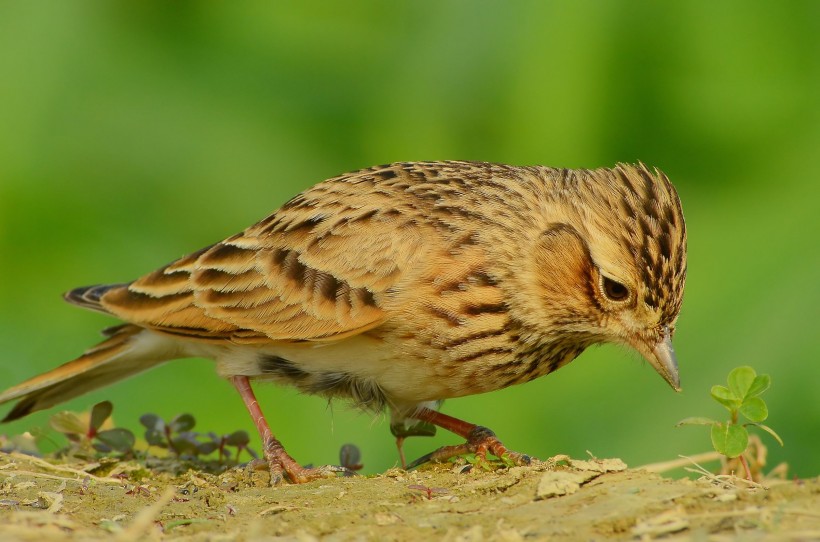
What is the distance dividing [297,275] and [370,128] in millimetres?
3034

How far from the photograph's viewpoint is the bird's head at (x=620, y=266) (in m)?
4.91

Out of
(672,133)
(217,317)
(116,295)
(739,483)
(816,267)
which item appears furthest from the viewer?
(672,133)

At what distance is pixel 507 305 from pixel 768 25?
4.47 metres

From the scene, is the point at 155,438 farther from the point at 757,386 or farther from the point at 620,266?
the point at 757,386

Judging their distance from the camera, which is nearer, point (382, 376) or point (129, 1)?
point (382, 376)

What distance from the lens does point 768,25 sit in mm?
8539

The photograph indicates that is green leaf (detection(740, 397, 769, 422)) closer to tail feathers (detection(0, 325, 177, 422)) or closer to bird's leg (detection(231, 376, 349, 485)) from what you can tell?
bird's leg (detection(231, 376, 349, 485))

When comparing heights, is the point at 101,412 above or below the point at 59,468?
above

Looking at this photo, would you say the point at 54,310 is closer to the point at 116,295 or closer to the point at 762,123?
the point at 116,295

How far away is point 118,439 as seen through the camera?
18.4 feet

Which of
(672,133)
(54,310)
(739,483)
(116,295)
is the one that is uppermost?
(672,133)

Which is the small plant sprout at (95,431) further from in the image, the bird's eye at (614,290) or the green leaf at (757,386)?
the green leaf at (757,386)

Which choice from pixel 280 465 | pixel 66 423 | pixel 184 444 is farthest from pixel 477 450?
pixel 66 423

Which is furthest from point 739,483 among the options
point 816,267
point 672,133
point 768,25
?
point 768,25
